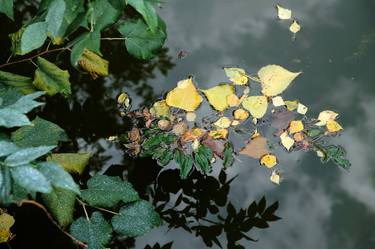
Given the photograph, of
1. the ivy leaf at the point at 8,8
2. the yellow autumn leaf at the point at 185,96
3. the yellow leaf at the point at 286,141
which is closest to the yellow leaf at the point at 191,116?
the yellow autumn leaf at the point at 185,96

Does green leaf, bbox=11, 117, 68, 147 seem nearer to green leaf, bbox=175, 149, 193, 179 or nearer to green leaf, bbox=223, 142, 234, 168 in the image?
green leaf, bbox=175, 149, 193, 179

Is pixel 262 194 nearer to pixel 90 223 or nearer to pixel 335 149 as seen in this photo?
pixel 335 149

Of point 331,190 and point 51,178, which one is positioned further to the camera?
point 331,190

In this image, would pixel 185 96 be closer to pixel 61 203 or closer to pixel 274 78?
pixel 274 78

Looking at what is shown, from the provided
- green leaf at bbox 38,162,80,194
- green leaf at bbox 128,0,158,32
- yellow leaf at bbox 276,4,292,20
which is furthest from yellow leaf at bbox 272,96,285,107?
green leaf at bbox 38,162,80,194

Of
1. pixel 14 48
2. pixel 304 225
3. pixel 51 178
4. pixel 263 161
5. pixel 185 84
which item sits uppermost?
pixel 51 178

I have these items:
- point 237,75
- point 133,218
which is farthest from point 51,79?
point 237,75

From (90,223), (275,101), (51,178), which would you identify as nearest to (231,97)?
(275,101)
